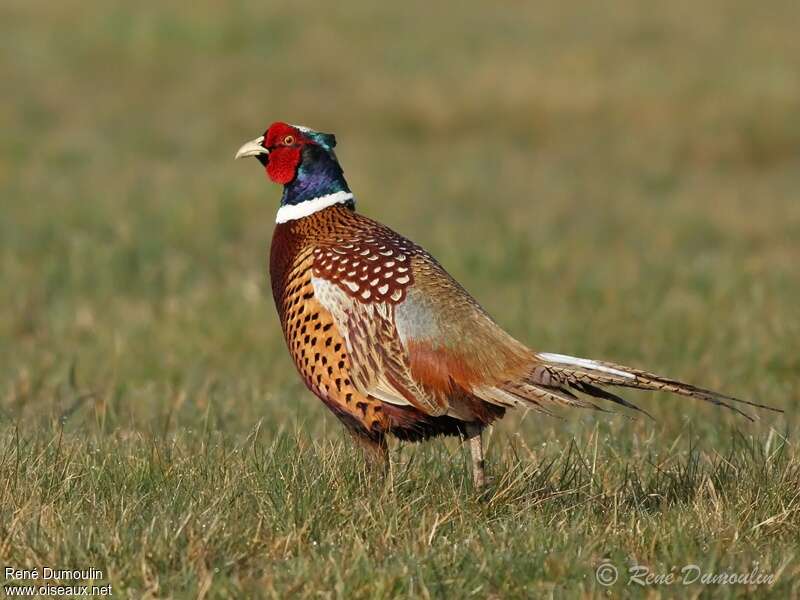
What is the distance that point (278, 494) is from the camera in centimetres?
401

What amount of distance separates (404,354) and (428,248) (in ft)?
19.1

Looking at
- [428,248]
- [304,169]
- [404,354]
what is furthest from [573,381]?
[428,248]

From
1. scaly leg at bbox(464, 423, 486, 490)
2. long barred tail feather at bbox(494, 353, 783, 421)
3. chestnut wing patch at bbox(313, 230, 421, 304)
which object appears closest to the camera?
long barred tail feather at bbox(494, 353, 783, 421)

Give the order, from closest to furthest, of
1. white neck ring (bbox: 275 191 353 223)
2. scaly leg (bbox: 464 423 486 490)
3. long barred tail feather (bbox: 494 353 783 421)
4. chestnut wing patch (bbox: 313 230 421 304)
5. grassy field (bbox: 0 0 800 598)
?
→ grassy field (bbox: 0 0 800 598)
long barred tail feather (bbox: 494 353 783 421)
scaly leg (bbox: 464 423 486 490)
chestnut wing patch (bbox: 313 230 421 304)
white neck ring (bbox: 275 191 353 223)

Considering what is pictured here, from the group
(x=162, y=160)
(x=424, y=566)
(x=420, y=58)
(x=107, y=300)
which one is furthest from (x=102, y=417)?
(x=420, y=58)

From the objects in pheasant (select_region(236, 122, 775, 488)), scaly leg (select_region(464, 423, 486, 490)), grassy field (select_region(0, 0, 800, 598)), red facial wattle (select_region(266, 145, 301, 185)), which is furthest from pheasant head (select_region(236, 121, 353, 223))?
scaly leg (select_region(464, 423, 486, 490))

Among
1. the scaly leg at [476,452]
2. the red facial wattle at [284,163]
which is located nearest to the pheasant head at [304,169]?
the red facial wattle at [284,163]

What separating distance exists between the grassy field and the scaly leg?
61mm

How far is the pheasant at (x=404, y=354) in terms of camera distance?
430cm

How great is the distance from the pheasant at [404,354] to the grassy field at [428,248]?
19 centimetres

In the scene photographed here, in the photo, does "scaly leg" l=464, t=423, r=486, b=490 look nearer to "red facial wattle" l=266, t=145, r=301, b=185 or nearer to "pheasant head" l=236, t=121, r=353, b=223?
"pheasant head" l=236, t=121, r=353, b=223

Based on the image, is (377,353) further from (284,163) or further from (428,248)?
(428,248)

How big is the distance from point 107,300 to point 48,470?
4.90 meters

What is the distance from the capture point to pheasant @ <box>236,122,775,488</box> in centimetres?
430
